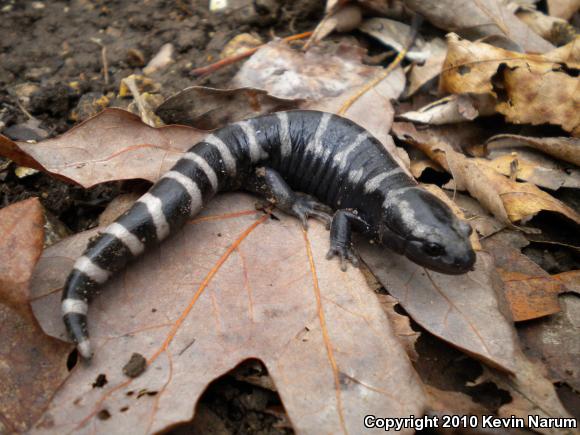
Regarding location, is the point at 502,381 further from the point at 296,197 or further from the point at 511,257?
the point at 296,197

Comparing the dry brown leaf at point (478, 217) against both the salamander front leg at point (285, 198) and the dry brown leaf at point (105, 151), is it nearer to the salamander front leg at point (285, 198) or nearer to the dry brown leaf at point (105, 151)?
the salamander front leg at point (285, 198)

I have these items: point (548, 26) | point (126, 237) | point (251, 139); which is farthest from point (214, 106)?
point (548, 26)

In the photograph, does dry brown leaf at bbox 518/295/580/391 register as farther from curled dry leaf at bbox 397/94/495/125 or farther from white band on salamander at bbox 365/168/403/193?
curled dry leaf at bbox 397/94/495/125

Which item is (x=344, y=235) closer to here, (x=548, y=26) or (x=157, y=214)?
(x=157, y=214)

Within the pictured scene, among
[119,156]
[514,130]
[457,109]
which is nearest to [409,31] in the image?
[457,109]

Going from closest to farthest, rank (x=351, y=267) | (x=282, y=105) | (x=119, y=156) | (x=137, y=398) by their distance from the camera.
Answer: (x=137, y=398)
(x=351, y=267)
(x=119, y=156)
(x=282, y=105)

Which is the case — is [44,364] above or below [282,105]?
below
